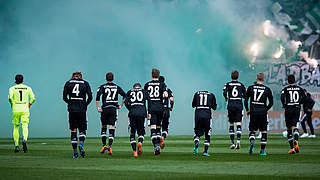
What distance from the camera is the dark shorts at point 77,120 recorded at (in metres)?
14.4

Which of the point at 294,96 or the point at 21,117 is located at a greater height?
the point at 294,96

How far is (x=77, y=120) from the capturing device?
14.5 m

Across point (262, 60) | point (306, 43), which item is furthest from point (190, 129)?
point (306, 43)

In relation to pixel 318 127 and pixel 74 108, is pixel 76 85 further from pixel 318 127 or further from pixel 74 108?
pixel 318 127

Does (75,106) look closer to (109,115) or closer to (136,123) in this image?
(136,123)

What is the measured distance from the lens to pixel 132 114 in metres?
14.9

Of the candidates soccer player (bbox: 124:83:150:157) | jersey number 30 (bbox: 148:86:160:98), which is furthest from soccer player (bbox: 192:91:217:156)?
soccer player (bbox: 124:83:150:157)

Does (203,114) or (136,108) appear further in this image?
(203,114)

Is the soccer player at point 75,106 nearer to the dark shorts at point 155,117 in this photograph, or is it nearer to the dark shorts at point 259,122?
the dark shorts at point 155,117

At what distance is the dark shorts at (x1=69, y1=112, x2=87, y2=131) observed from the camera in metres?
14.4

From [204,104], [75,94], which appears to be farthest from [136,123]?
[204,104]

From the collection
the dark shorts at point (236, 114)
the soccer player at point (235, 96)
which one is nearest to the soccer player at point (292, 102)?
the soccer player at point (235, 96)

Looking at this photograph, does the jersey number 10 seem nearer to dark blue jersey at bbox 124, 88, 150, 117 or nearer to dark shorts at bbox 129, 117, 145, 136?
dark blue jersey at bbox 124, 88, 150, 117

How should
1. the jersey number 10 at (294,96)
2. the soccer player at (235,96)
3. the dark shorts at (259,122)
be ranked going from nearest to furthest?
the dark shorts at (259,122) → the jersey number 10 at (294,96) → the soccer player at (235,96)
